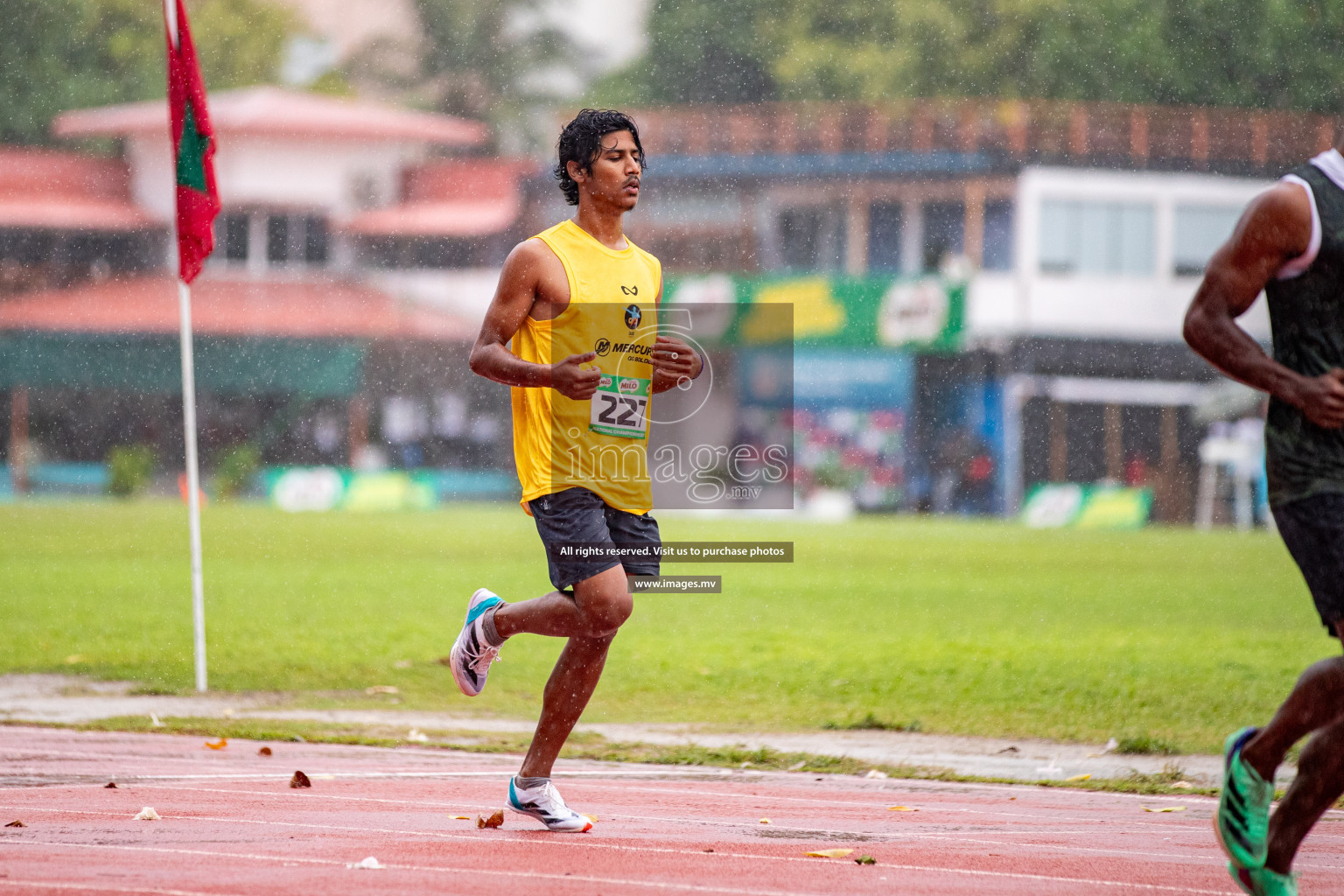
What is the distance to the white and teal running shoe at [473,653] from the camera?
4855 millimetres

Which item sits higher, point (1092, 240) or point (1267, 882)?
point (1092, 240)

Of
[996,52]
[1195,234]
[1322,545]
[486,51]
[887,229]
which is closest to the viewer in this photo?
[1322,545]

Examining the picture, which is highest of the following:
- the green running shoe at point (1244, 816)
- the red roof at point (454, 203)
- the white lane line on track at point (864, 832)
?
the red roof at point (454, 203)

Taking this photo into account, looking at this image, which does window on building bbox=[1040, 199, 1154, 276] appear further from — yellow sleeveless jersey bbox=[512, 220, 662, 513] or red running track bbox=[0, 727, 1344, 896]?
yellow sleeveless jersey bbox=[512, 220, 662, 513]

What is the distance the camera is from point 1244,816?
3.58 metres

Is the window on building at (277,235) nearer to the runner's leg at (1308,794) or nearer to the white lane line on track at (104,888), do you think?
the white lane line on track at (104,888)

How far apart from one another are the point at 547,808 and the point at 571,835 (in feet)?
0.33

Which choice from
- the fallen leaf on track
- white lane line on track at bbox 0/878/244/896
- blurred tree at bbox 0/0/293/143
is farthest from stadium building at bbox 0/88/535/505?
white lane line on track at bbox 0/878/244/896

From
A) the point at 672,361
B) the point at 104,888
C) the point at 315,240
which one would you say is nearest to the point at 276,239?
the point at 315,240

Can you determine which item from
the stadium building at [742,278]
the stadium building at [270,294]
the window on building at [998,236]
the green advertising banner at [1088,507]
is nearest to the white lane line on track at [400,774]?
the green advertising banner at [1088,507]

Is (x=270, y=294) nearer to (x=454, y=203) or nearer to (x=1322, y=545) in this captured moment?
(x=454, y=203)

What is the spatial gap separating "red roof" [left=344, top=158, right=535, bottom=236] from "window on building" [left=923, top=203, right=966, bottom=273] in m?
8.18

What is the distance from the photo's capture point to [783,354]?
3192cm

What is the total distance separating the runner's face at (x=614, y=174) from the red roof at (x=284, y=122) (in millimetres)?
30656
